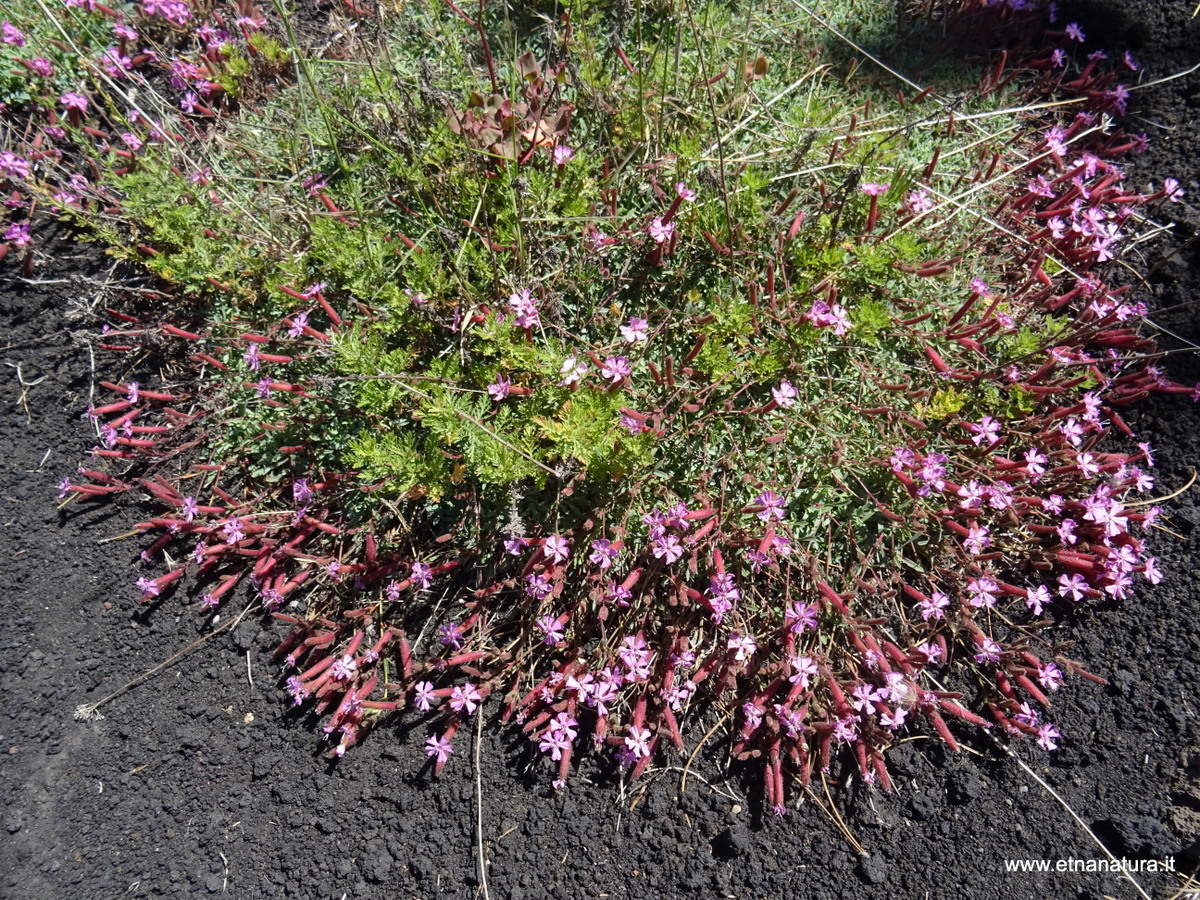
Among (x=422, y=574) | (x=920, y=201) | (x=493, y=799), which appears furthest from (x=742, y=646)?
(x=920, y=201)

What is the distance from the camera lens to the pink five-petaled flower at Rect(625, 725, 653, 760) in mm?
2518

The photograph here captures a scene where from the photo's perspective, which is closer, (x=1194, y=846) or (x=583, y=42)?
(x=1194, y=846)

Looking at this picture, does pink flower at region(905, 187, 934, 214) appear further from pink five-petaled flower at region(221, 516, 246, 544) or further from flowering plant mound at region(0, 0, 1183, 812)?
pink five-petaled flower at region(221, 516, 246, 544)

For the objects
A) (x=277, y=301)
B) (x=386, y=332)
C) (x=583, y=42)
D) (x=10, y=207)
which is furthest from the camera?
(x=10, y=207)

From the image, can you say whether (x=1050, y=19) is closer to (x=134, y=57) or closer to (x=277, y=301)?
(x=277, y=301)

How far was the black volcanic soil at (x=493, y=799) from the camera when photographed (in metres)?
2.56

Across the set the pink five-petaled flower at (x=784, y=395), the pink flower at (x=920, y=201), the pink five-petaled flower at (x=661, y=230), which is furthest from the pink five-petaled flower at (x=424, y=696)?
the pink flower at (x=920, y=201)

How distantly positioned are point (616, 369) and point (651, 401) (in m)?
0.26

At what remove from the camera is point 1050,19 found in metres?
3.71

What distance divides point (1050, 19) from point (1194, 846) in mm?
3912

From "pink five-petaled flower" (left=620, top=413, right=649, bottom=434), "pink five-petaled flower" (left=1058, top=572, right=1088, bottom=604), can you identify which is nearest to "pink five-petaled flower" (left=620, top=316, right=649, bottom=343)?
"pink five-petaled flower" (left=620, top=413, right=649, bottom=434)

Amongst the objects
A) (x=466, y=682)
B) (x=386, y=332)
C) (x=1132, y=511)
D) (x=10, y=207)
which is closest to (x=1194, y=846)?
(x=1132, y=511)

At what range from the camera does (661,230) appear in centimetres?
297

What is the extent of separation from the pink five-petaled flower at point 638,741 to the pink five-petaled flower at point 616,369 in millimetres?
1306
